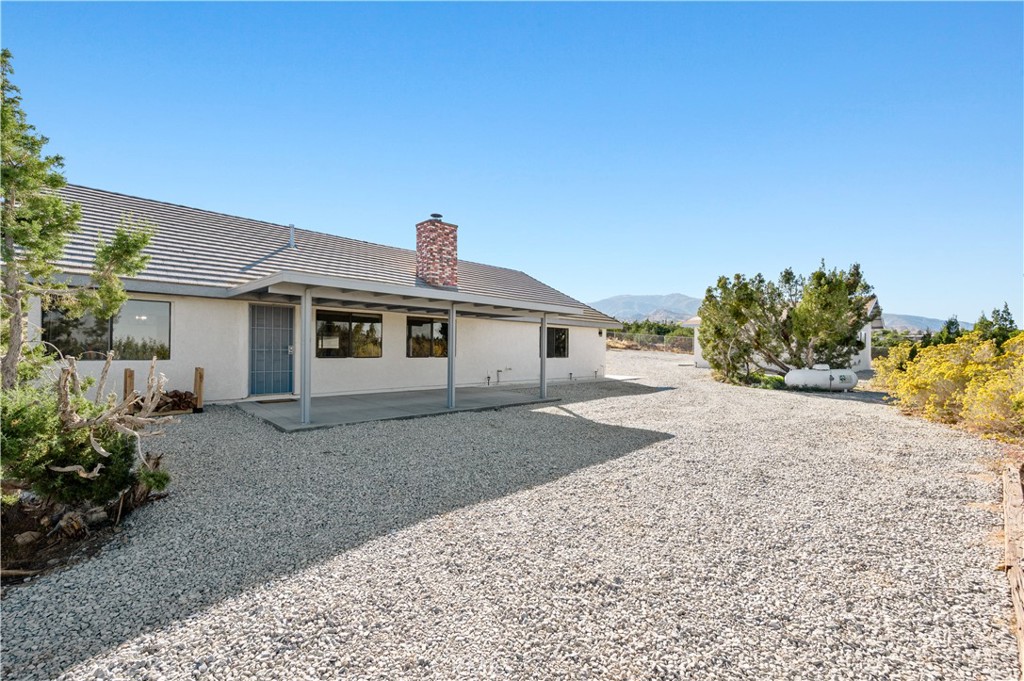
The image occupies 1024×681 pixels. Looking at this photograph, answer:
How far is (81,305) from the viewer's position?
4938 mm

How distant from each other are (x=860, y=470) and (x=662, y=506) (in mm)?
3409

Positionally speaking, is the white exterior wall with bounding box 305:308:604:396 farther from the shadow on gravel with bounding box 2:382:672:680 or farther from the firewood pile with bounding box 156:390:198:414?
the shadow on gravel with bounding box 2:382:672:680

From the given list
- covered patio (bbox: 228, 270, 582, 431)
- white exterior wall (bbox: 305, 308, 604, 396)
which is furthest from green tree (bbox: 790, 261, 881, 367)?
covered patio (bbox: 228, 270, 582, 431)

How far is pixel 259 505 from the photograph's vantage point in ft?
14.2

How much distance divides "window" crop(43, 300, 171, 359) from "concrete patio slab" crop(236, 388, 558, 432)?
2089mm

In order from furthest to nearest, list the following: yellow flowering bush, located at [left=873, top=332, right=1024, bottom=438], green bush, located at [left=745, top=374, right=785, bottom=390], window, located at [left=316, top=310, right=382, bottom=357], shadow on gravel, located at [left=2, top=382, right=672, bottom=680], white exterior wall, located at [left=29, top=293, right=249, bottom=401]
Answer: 1. green bush, located at [left=745, top=374, right=785, bottom=390]
2. window, located at [left=316, top=310, right=382, bottom=357]
3. white exterior wall, located at [left=29, top=293, right=249, bottom=401]
4. yellow flowering bush, located at [left=873, top=332, right=1024, bottom=438]
5. shadow on gravel, located at [left=2, top=382, right=672, bottom=680]

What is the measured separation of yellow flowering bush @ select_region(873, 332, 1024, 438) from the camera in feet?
22.8

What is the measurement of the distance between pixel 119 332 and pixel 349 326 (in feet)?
15.1

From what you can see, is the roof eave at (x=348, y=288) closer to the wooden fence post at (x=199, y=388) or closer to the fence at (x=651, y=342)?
the wooden fence post at (x=199, y=388)

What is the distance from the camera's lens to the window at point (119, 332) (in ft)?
27.7

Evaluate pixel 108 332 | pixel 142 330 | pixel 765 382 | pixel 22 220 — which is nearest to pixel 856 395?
pixel 765 382

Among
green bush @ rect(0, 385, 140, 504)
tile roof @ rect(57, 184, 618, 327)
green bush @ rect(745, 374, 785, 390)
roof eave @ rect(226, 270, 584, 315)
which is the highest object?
tile roof @ rect(57, 184, 618, 327)

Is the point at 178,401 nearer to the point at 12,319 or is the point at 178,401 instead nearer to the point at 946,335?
the point at 12,319

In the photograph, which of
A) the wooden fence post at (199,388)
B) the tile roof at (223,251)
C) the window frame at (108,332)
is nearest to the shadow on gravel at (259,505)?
the wooden fence post at (199,388)
